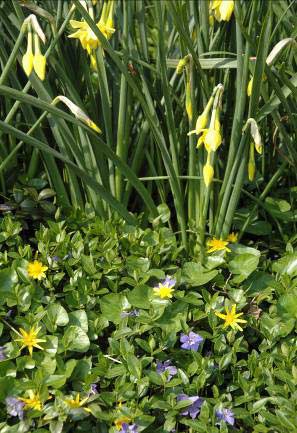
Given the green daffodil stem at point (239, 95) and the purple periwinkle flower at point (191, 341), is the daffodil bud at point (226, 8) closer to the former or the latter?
the green daffodil stem at point (239, 95)

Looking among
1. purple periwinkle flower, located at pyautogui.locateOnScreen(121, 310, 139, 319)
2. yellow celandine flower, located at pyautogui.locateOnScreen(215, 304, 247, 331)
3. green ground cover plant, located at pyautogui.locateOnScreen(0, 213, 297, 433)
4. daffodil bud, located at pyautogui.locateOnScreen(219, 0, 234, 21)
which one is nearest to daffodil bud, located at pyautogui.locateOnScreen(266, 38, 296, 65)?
daffodil bud, located at pyautogui.locateOnScreen(219, 0, 234, 21)

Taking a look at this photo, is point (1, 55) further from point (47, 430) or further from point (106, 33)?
point (47, 430)

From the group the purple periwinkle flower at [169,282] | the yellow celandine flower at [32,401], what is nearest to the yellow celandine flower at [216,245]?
the purple periwinkle flower at [169,282]

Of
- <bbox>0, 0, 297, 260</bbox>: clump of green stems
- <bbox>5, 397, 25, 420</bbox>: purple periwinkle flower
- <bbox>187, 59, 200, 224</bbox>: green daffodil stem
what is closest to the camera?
<bbox>5, 397, 25, 420</bbox>: purple periwinkle flower

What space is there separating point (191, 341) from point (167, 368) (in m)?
0.11

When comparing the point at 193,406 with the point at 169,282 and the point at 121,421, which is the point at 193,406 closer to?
the point at 121,421

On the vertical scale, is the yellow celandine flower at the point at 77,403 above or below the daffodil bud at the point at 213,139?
below

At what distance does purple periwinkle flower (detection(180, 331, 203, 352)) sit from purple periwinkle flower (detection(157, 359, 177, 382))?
0.06 metres

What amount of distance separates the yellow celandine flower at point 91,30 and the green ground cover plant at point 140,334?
0.57 metres

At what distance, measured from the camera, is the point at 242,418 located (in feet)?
5.48

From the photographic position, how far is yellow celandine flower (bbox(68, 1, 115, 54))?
1.84 meters

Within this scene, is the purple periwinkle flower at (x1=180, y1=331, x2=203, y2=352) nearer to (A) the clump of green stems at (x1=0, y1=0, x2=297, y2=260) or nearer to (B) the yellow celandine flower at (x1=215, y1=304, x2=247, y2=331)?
(B) the yellow celandine flower at (x1=215, y1=304, x2=247, y2=331)

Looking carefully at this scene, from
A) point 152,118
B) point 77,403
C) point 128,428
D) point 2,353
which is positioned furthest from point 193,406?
point 152,118

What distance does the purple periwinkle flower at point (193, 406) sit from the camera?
167 centimetres
